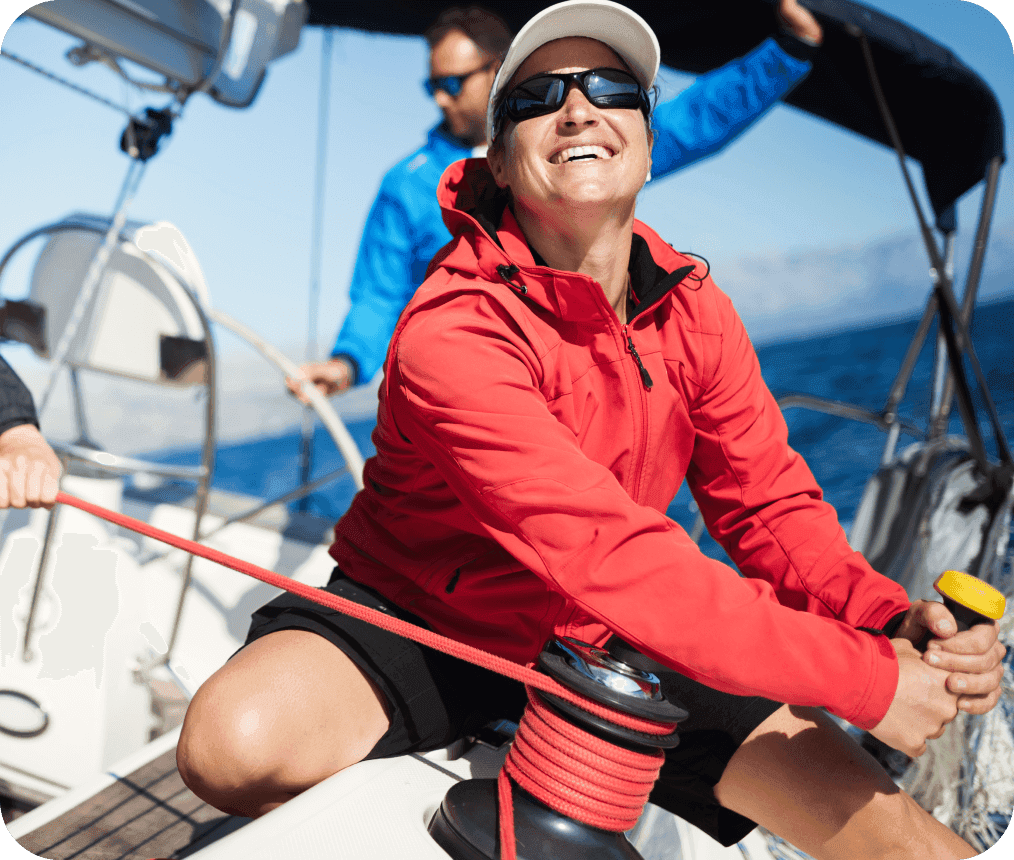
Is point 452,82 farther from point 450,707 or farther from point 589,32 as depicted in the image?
point 450,707

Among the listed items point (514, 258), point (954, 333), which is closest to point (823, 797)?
point (514, 258)

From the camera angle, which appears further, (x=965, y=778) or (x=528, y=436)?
(x=965, y=778)

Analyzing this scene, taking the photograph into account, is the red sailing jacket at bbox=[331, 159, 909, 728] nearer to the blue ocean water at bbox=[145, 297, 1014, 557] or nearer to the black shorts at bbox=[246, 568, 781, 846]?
the black shorts at bbox=[246, 568, 781, 846]

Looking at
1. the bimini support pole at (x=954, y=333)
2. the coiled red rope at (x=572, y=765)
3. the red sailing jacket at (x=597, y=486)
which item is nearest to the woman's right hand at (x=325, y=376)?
the red sailing jacket at (x=597, y=486)

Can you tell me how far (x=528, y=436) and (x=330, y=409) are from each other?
4.55 feet

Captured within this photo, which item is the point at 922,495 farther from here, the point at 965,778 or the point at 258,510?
the point at 258,510

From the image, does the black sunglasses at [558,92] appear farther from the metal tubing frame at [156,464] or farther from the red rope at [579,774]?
the metal tubing frame at [156,464]

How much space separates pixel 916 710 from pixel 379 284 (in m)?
1.85

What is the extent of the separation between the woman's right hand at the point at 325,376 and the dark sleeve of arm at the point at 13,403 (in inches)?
39.5

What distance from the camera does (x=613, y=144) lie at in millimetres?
1137

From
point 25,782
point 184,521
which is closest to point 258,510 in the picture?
point 184,521

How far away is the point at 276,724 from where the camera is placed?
98cm

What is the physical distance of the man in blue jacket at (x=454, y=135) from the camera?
212 cm

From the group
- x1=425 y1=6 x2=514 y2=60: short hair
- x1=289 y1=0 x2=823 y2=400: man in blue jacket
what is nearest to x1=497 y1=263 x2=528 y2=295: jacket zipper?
x1=289 y1=0 x2=823 y2=400: man in blue jacket
